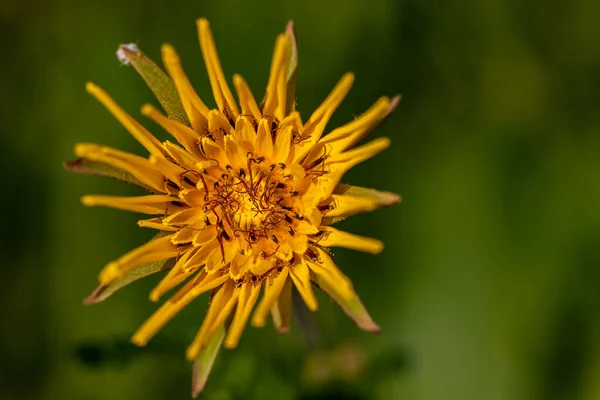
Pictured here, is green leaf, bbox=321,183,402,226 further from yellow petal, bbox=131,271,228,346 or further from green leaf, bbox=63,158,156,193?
green leaf, bbox=63,158,156,193

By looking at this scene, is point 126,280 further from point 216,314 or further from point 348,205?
point 348,205

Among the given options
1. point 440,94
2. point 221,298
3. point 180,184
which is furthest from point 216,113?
point 440,94

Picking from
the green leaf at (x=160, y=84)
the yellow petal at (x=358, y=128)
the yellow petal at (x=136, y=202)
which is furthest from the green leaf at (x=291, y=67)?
the yellow petal at (x=136, y=202)

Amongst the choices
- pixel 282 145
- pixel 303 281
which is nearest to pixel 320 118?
pixel 282 145

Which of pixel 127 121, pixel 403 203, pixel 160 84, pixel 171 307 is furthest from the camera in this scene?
pixel 403 203

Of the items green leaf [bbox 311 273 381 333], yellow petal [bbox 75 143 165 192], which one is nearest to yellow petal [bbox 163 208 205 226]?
yellow petal [bbox 75 143 165 192]

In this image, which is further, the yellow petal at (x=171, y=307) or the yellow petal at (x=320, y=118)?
the yellow petal at (x=320, y=118)

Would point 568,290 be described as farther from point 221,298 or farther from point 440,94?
point 221,298

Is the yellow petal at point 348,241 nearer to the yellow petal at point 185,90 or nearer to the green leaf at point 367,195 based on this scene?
the green leaf at point 367,195
